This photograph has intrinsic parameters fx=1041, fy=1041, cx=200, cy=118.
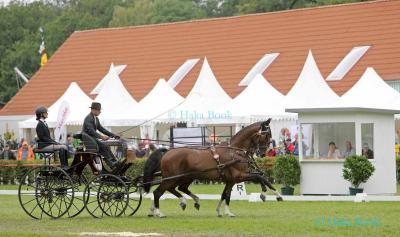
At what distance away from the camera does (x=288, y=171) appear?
87.8 ft

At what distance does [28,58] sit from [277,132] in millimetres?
45708

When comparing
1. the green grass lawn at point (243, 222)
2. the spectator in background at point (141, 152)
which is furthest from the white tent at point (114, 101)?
the green grass lawn at point (243, 222)

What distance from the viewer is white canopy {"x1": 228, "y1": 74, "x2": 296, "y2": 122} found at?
112 ft

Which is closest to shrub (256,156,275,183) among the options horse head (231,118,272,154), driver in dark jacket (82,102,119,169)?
horse head (231,118,272,154)

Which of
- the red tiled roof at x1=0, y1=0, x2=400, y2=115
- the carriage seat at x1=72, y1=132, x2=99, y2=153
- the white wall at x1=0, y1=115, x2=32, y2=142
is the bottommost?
the carriage seat at x1=72, y1=132, x2=99, y2=153

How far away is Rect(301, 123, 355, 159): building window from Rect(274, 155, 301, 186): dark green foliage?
1.15 feet

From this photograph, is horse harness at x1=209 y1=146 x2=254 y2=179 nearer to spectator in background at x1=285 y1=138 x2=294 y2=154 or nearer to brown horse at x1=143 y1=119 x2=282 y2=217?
brown horse at x1=143 y1=119 x2=282 y2=217

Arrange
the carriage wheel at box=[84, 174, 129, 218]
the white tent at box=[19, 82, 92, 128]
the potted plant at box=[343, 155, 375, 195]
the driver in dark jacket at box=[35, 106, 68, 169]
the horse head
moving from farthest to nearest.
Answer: the white tent at box=[19, 82, 92, 128] < the potted plant at box=[343, 155, 375, 195] < the horse head < the driver in dark jacket at box=[35, 106, 68, 169] < the carriage wheel at box=[84, 174, 129, 218]

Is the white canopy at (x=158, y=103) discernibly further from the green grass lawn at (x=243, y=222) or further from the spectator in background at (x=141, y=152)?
the green grass lawn at (x=243, y=222)

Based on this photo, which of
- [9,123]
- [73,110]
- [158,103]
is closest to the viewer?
[158,103]

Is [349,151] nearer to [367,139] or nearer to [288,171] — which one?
[367,139]

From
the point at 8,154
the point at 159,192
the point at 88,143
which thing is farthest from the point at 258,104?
the point at 88,143

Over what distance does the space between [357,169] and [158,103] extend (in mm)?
13462

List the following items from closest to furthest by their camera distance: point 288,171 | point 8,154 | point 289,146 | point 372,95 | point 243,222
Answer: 1. point 243,222
2. point 288,171
3. point 372,95
4. point 289,146
5. point 8,154
